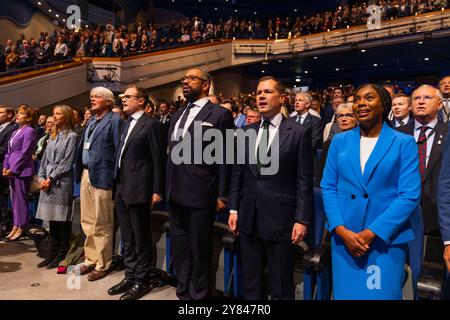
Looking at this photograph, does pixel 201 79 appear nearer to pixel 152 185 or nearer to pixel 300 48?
pixel 152 185

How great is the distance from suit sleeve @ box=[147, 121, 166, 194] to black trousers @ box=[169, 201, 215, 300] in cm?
25

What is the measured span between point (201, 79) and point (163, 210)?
1.35m

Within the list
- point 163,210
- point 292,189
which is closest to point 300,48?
point 163,210

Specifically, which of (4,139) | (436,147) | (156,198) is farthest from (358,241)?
(4,139)

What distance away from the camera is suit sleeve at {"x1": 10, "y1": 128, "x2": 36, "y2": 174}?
3879 mm

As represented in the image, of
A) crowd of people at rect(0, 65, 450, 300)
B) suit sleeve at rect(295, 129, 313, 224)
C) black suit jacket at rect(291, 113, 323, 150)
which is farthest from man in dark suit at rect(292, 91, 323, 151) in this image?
suit sleeve at rect(295, 129, 313, 224)

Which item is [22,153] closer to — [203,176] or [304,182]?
[203,176]

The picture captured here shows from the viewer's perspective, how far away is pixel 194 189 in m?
2.25

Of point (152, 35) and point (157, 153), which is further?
point (152, 35)

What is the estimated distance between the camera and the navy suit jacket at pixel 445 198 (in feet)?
4.90

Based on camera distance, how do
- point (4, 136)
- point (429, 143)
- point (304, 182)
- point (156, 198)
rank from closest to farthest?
point (304, 182)
point (429, 143)
point (156, 198)
point (4, 136)

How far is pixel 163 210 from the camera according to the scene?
3.25 m

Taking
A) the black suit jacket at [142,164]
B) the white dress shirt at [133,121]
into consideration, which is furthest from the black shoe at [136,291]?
the white dress shirt at [133,121]

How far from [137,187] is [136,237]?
1.20 feet
